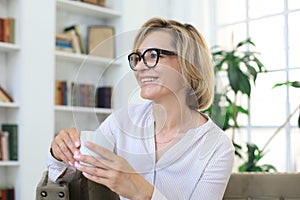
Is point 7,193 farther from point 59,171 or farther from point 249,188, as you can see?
point 249,188

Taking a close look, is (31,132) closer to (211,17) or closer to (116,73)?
(211,17)

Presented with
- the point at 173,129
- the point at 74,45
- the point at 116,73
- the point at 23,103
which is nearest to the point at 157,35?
the point at 116,73

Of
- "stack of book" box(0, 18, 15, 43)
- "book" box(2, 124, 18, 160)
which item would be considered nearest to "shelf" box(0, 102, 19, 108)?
"book" box(2, 124, 18, 160)

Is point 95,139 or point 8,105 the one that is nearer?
point 95,139

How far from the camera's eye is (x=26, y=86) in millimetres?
3184

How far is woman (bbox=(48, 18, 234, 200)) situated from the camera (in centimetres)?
104

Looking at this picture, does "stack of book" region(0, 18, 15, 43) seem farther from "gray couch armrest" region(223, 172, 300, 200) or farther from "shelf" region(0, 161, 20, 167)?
"gray couch armrest" region(223, 172, 300, 200)

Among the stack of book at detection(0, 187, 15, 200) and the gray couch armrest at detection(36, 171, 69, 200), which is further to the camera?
the stack of book at detection(0, 187, 15, 200)

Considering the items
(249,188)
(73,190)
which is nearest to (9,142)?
(73,190)

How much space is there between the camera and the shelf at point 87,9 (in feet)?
11.4

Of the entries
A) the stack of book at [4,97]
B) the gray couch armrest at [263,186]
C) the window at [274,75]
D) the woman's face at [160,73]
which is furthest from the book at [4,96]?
the woman's face at [160,73]

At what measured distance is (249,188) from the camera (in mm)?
1530

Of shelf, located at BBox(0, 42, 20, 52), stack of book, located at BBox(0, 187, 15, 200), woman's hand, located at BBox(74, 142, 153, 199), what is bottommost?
stack of book, located at BBox(0, 187, 15, 200)

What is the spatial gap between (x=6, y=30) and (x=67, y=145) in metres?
2.15
